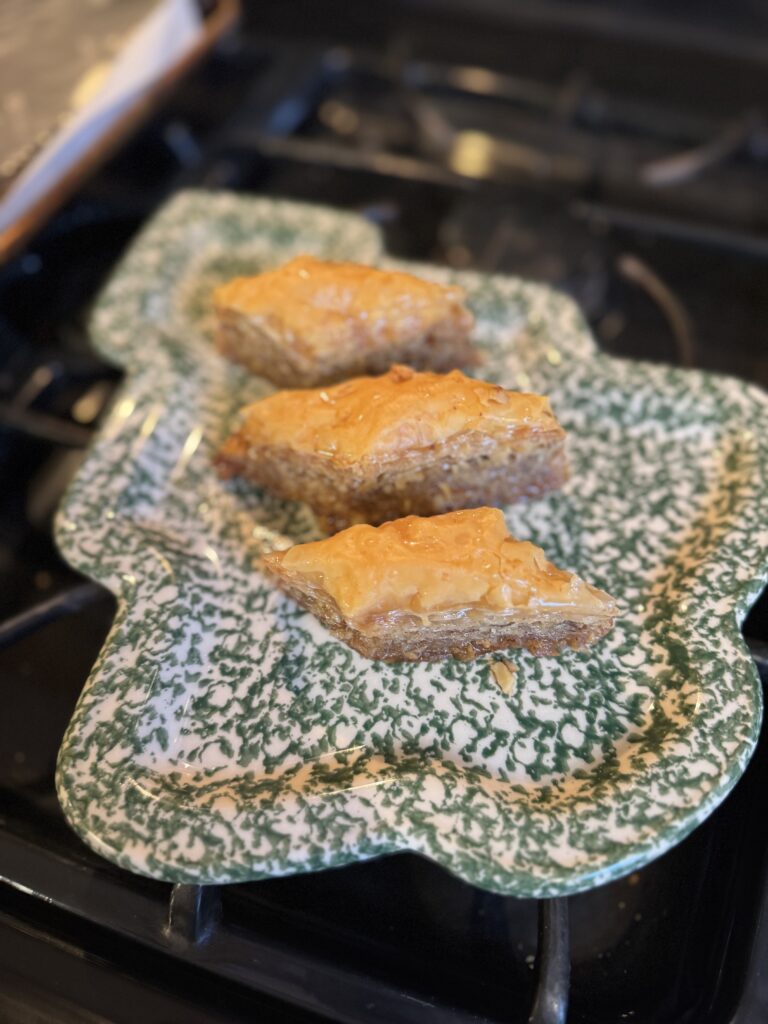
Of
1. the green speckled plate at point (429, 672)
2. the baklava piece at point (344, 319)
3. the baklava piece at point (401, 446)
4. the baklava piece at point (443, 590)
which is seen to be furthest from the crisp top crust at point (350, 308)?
→ the baklava piece at point (443, 590)

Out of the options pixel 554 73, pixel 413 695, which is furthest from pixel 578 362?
pixel 554 73

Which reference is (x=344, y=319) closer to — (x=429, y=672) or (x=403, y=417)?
(x=403, y=417)

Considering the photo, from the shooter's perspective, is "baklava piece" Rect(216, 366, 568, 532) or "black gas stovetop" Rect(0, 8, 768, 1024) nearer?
"black gas stovetop" Rect(0, 8, 768, 1024)

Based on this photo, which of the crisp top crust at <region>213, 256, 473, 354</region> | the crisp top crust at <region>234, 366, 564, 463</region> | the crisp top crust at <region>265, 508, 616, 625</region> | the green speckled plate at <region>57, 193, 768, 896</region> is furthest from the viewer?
the crisp top crust at <region>213, 256, 473, 354</region>

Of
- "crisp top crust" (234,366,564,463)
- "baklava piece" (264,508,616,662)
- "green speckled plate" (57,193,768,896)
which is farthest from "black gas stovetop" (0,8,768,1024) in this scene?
"crisp top crust" (234,366,564,463)

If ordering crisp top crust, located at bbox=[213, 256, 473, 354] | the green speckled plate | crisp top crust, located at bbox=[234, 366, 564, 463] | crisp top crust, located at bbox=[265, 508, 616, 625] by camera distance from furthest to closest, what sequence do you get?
1. crisp top crust, located at bbox=[213, 256, 473, 354]
2. crisp top crust, located at bbox=[234, 366, 564, 463]
3. crisp top crust, located at bbox=[265, 508, 616, 625]
4. the green speckled plate

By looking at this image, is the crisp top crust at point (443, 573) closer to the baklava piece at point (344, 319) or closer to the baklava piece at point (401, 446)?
the baklava piece at point (401, 446)

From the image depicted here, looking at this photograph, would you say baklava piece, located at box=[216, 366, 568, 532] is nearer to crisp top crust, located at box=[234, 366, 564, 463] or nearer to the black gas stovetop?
crisp top crust, located at box=[234, 366, 564, 463]

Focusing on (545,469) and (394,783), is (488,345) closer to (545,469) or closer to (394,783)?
(545,469)
